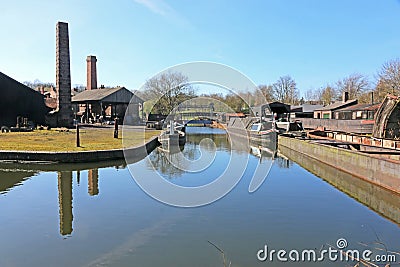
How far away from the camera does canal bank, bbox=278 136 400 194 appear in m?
10.5

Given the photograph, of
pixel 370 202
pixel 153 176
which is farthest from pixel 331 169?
pixel 153 176

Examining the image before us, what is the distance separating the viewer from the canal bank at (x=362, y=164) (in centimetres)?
1048

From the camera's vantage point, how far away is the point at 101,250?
6074mm

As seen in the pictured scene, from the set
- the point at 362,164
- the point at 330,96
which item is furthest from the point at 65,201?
the point at 330,96

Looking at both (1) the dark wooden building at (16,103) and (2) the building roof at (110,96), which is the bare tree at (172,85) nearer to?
(1) the dark wooden building at (16,103)

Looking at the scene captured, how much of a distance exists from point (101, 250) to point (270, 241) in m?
3.23

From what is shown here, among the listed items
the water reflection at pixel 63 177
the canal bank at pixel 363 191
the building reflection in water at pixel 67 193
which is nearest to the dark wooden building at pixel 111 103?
the water reflection at pixel 63 177

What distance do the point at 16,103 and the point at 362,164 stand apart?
1188 inches

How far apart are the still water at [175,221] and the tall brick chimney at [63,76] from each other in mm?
21795

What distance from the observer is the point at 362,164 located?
12.6 m

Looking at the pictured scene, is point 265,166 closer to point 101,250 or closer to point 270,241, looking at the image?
point 270,241

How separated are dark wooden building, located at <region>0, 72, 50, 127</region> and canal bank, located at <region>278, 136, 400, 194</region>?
25.9 metres

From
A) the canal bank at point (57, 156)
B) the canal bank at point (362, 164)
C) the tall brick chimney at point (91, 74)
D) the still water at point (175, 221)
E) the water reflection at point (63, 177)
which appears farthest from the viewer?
the tall brick chimney at point (91, 74)

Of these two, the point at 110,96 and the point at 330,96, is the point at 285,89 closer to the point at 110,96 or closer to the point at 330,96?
the point at 330,96
